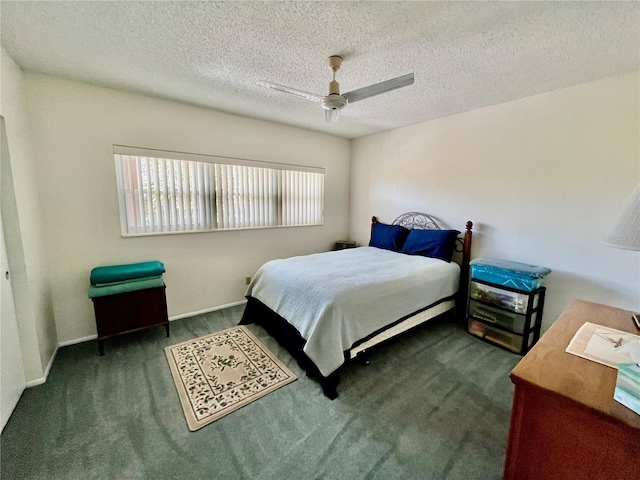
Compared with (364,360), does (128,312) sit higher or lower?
higher

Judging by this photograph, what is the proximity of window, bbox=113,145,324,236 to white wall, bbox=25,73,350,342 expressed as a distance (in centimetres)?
11

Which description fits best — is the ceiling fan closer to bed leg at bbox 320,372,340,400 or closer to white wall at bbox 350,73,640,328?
white wall at bbox 350,73,640,328

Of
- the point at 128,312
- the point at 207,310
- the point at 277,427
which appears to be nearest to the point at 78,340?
the point at 128,312

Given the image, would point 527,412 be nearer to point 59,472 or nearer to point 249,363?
point 249,363

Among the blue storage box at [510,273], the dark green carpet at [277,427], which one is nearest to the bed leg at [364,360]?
the dark green carpet at [277,427]

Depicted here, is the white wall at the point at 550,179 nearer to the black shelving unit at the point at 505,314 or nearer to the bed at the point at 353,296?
the black shelving unit at the point at 505,314

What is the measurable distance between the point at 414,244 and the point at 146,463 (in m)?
3.27

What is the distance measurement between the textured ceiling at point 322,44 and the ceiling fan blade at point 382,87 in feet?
0.84

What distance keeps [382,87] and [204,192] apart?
2424mm

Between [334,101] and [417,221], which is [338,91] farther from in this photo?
[417,221]

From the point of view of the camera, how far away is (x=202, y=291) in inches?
132

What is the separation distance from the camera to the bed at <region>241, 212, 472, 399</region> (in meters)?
2.01

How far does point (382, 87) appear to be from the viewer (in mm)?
1868

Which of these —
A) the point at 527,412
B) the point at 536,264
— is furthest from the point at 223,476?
the point at 536,264
